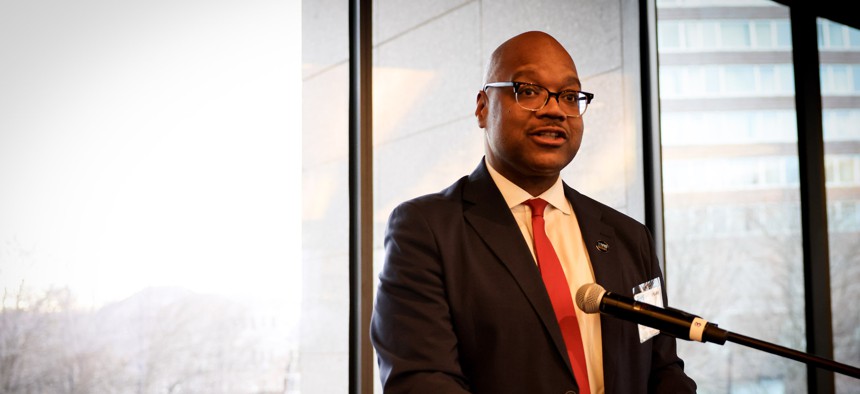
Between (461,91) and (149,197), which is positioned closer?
(149,197)

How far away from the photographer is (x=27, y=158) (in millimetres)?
2512

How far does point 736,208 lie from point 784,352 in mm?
2869

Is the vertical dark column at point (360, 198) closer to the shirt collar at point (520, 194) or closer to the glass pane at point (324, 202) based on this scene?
the glass pane at point (324, 202)

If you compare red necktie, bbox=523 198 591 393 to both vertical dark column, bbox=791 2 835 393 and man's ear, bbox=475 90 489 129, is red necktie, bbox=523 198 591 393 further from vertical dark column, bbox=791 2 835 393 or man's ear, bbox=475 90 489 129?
vertical dark column, bbox=791 2 835 393

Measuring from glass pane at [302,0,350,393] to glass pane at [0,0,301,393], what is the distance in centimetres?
5

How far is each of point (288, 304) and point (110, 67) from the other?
0.98 meters

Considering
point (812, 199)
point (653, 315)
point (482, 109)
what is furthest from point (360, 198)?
point (812, 199)

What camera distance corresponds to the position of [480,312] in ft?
5.39

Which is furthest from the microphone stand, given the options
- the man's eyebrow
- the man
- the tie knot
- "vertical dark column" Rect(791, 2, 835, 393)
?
"vertical dark column" Rect(791, 2, 835, 393)

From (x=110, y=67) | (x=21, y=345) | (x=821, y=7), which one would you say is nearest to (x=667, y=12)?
(x=821, y=7)

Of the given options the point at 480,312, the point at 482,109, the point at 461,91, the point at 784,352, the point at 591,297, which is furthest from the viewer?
the point at 461,91

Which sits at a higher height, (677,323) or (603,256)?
(603,256)

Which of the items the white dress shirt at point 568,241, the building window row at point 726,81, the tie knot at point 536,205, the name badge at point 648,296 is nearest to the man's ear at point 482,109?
the white dress shirt at point 568,241

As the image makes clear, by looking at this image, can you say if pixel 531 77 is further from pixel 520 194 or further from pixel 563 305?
pixel 563 305
